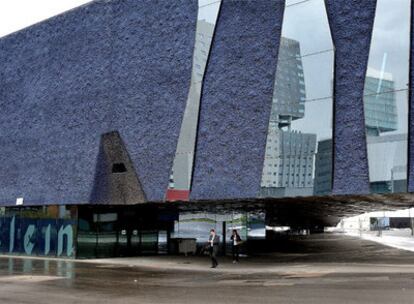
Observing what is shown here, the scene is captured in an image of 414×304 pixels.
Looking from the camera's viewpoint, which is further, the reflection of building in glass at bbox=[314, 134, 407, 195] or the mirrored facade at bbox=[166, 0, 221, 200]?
the mirrored facade at bbox=[166, 0, 221, 200]

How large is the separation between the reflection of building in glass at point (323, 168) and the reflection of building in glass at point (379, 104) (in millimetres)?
1569

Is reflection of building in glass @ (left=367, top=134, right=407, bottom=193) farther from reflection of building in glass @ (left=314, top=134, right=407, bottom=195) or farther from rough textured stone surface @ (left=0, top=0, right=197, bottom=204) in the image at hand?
rough textured stone surface @ (left=0, top=0, right=197, bottom=204)

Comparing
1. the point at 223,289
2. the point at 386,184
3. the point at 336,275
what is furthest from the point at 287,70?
the point at 223,289

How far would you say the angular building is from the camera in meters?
19.9

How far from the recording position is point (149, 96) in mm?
25312

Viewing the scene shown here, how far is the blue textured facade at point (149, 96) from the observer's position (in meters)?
20.2

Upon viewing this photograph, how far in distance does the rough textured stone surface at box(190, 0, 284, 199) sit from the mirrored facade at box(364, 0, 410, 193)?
380 cm

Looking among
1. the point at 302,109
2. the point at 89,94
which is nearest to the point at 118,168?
the point at 89,94

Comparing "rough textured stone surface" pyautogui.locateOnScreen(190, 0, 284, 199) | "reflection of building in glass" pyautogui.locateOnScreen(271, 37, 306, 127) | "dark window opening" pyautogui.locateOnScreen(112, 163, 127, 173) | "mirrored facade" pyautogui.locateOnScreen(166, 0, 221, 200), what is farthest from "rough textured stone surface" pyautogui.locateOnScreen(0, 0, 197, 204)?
"reflection of building in glass" pyautogui.locateOnScreen(271, 37, 306, 127)

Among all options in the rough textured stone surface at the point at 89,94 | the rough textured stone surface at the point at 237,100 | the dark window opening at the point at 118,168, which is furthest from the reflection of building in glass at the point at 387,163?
the dark window opening at the point at 118,168

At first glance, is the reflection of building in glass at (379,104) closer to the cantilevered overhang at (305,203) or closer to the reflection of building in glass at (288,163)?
the reflection of building in glass at (288,163)

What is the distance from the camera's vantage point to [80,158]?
1136 inches

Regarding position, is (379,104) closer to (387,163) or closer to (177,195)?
(387,163)

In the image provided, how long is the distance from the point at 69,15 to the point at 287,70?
1430 cm
